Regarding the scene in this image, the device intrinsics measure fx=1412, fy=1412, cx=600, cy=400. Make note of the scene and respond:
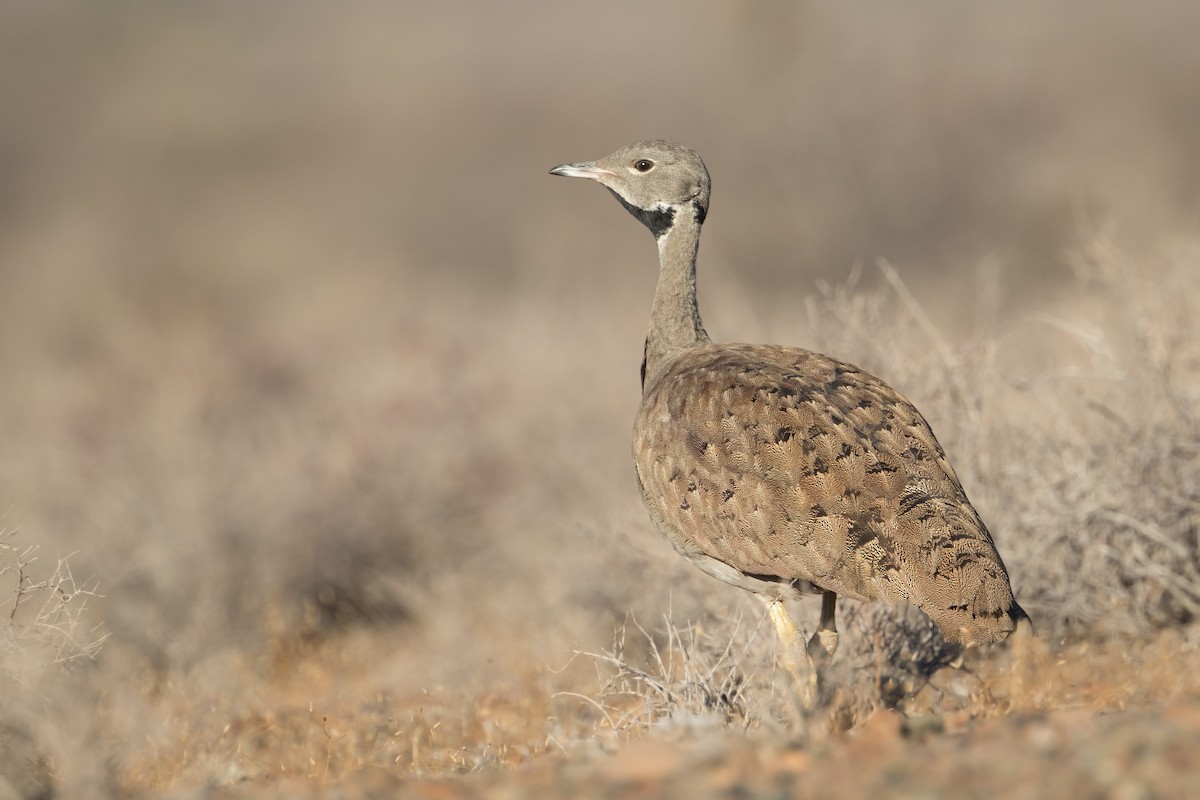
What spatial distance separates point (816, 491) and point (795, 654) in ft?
1.84

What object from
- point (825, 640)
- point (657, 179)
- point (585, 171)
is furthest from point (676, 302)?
point (825, 640)

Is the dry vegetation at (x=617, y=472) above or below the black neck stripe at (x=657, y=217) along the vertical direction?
below

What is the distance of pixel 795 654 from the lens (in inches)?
158

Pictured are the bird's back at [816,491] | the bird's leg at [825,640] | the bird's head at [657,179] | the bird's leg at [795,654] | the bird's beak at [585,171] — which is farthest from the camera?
the bird's beak at [585,171]

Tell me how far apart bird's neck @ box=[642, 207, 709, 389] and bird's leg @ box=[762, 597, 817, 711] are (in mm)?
1070

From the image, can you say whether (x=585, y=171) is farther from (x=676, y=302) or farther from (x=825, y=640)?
(x=825, y=640)

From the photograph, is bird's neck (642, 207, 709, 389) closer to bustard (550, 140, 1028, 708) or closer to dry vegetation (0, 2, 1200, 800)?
bustard (550, 140, 1028, 708)

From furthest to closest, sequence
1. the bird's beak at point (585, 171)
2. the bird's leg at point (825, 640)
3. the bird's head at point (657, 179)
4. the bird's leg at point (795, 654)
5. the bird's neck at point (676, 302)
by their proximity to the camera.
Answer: the bird's beak at point (585, 171) → the bird's head at point (657, 179) → the bird's neck at point (676, 302) → the bird's leg at point (825, 640) → the bird's leg at point (795, 654)

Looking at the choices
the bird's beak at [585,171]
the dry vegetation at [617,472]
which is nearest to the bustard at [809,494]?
the dry vegetation at [617,472]

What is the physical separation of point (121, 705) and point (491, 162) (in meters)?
20.7

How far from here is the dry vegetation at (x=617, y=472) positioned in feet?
11.8

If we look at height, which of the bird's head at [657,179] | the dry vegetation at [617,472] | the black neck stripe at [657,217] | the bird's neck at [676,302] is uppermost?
the bird's head at [657,179]

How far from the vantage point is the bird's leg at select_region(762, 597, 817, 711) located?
13.1ft

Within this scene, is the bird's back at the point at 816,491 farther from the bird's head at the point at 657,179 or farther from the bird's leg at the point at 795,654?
the bird's head at the point at 657,179
